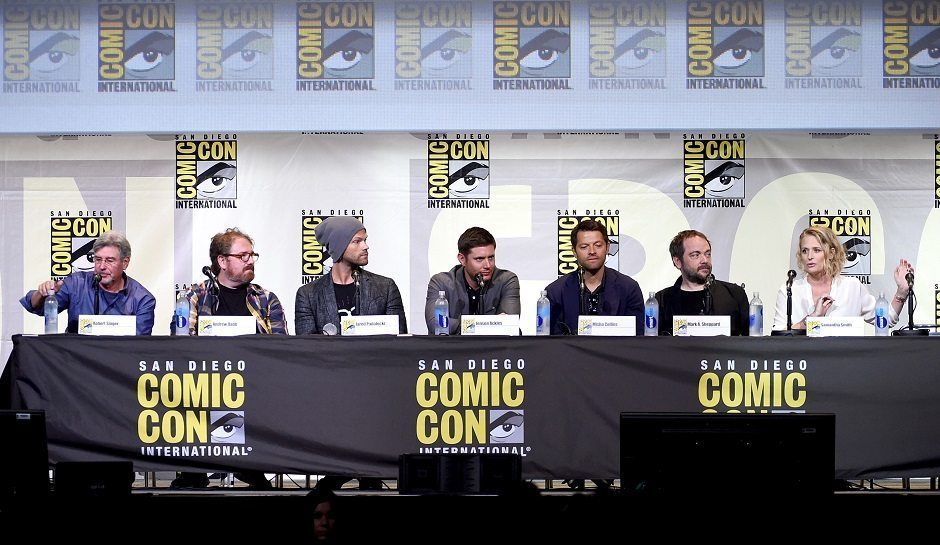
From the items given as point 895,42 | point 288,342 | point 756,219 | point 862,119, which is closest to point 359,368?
point 288,342

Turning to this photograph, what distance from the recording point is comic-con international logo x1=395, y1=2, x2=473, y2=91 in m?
6.03

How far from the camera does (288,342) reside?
13.9 ft

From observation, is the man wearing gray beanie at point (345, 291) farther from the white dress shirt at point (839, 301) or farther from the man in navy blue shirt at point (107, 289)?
the white dress shirt at point (839, 301)

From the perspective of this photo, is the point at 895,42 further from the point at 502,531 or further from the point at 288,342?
the point at 502,531

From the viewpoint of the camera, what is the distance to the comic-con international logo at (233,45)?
6023mm

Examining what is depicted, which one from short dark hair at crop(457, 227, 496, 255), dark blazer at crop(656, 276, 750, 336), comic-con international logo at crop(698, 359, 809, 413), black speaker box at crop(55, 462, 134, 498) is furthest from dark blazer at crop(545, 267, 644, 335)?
black speaker box at crop(55, 462, 134, 498)

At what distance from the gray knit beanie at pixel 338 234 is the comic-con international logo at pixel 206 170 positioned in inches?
51.5

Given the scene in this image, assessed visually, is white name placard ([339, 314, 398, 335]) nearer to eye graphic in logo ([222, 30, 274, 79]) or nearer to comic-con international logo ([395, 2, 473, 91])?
comic-con international logo ([395, 2, 473, 91])

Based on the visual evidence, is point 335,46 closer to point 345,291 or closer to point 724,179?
point 345,291

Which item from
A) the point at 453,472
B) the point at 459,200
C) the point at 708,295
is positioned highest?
the point at 459,200

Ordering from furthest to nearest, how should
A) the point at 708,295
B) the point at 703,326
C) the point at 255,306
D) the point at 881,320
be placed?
the point at 708,295 → the point at 255,306 → the point at 881,320 → the point at 703,326

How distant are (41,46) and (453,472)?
402 centimetres

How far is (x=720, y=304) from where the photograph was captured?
5180 mm

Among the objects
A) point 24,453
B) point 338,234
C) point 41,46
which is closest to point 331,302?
point 338,234
